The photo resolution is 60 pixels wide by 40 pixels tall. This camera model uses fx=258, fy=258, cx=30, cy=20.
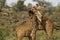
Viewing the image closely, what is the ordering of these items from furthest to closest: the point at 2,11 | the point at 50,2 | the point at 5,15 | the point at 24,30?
the point at 50,2 < the point at 2,11 < the point at 5,15 < the point at 24,30

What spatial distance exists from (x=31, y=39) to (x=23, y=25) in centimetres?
52

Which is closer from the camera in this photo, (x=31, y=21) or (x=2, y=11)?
(x=31, y=21)

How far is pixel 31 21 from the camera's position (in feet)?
22.5

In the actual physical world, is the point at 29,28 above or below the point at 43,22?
below

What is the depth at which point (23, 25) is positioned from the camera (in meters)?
6.72

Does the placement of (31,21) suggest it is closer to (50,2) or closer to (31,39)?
(31,39)

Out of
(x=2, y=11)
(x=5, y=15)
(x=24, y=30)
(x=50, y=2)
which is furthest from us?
(x=50, y=2)

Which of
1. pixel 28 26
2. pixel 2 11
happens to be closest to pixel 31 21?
pixel 28 26

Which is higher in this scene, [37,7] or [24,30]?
[37,7]

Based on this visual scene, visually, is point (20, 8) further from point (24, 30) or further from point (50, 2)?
point (24, 30)

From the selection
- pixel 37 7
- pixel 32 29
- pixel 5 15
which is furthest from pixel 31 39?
pixel 5 15

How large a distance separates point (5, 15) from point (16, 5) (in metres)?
3.91

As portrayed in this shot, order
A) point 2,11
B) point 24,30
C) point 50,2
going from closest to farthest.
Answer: point 24,30 → point 2,11 → point 50,2

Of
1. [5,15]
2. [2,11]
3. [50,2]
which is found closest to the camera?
[5,15]
